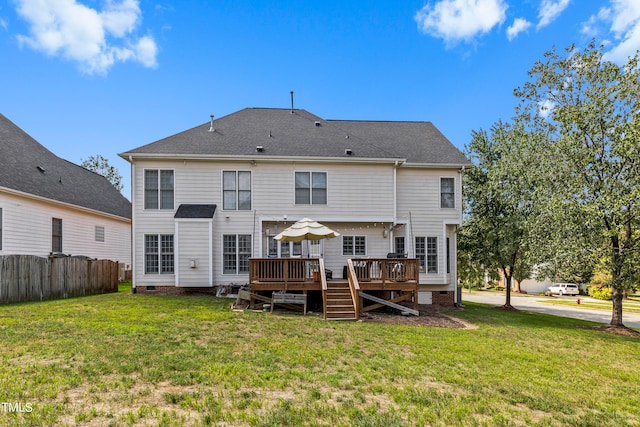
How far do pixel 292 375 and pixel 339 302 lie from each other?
20.3 ft

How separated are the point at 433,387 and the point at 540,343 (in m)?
5.66

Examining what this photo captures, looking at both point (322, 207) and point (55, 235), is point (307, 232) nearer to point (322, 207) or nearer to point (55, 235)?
point (322, 207)

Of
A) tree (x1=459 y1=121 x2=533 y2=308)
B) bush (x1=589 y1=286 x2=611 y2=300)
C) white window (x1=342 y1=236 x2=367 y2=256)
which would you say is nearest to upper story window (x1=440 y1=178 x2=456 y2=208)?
tree (x1=459 y1=121 x2=533 y2=308)

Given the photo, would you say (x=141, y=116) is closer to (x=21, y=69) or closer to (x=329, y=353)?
(x=21, y=69)

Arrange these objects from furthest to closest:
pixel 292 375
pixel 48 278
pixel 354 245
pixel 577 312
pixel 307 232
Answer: pixel 577 312, pixel 354 245, pixel 48 278, pixel 307 232, pixel 292 375

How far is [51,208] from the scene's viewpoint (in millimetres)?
17500

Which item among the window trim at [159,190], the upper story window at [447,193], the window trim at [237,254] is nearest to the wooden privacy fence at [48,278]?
the window trim at [159,190]

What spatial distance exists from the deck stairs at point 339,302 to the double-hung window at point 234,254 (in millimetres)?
4308

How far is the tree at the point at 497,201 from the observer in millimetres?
16766

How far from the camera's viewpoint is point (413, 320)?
11.5 metres

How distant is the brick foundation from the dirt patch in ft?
8.35

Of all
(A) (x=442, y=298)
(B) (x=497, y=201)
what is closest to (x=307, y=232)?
(A) (x=442, y=298)

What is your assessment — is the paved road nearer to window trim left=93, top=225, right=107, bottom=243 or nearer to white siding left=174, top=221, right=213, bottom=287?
white siding left=174, top=221, right=213, bottom=287

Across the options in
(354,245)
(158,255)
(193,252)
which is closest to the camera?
(193,252)
